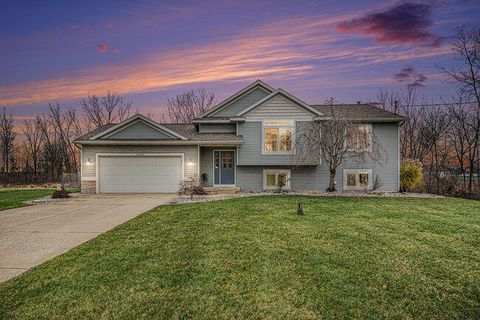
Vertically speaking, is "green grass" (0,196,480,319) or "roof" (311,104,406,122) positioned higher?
"roof" (311,104,406,122)

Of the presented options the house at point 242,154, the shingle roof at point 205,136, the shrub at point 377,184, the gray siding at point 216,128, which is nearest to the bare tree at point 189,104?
the shingle roof at point 205,136

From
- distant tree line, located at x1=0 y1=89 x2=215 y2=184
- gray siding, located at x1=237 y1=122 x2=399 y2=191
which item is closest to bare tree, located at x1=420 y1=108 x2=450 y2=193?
gray siding, located at x1=237 y1=122 x2=399 y2=191

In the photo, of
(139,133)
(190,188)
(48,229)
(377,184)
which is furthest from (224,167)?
(48,229)

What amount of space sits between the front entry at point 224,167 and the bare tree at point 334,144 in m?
3.62

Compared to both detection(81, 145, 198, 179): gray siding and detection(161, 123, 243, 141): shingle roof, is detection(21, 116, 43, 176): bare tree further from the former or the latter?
detection(161, 123, 243, 141): shingle roof

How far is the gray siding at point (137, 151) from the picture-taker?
51.1ft

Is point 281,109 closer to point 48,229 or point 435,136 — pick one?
point 48,229

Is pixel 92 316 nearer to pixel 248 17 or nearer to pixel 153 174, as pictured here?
pixel 153 174

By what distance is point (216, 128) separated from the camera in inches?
676

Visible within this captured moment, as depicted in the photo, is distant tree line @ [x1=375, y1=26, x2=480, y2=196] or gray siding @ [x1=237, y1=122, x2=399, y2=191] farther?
distant tree line @ [x1=375, y1=26, x2=480, y2=196]

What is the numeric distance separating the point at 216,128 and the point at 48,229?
11.4 meters

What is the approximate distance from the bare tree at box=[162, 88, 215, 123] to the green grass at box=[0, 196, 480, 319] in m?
29.9

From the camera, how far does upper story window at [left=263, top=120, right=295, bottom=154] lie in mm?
15586

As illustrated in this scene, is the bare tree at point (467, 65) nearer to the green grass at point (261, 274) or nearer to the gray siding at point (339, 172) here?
the gray siding at point (339, 172)
